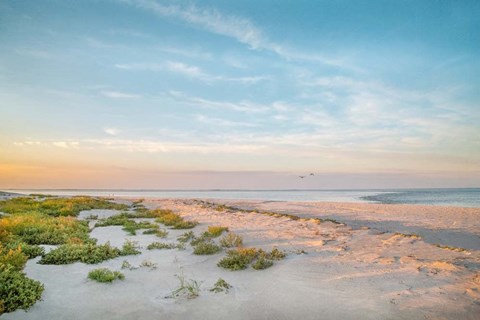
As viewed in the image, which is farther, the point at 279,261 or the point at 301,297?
the point at 279,261

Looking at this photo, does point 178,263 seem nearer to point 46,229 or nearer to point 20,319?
point 20,319

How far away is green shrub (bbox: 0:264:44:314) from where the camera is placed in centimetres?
635

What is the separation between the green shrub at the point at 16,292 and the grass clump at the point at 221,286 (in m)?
3.73

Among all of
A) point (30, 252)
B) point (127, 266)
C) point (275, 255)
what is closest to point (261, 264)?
point (275, 255)

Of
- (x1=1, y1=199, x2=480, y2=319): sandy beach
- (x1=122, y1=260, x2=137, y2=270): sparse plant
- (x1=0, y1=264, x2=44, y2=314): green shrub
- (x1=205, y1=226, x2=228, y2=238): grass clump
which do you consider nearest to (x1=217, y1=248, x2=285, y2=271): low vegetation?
(x1=1, y1=199, x2=480, y2=319): sandy beach

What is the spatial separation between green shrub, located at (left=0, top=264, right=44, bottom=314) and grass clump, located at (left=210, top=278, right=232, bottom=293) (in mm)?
3734

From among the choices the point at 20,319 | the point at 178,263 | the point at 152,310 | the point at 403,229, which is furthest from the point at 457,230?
the point at 20,319

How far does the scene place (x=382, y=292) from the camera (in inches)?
295

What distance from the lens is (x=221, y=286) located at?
26.0 feet

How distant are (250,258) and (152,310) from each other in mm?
4122

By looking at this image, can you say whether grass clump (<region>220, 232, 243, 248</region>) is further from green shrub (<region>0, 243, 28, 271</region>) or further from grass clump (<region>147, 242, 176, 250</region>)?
green shrub (<region>0, 243, 28, 271</region>)

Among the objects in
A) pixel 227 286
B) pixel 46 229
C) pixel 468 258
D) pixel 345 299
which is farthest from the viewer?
pixel 46 229

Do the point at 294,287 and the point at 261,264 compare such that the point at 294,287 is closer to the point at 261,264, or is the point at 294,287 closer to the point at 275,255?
the point at 261,264

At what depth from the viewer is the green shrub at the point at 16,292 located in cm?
635
